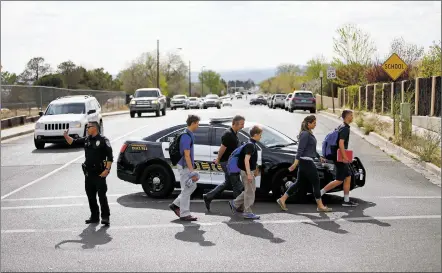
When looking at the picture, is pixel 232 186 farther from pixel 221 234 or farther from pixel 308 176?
pixel 221 234

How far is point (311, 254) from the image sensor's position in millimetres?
8109

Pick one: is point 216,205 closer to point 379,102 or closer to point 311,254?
point 311,254

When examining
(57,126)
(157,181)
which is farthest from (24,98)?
(157,181)

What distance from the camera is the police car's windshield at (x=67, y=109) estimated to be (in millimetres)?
24844

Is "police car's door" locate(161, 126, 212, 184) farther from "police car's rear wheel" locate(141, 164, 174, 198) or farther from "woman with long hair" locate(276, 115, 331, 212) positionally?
"woman with long hair" locate(276, 115, 331, 212)

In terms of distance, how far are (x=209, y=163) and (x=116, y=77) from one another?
133m

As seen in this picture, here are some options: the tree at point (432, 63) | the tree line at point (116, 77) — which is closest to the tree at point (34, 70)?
the tree line at point (116, 77)

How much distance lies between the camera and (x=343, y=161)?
36.4 ft

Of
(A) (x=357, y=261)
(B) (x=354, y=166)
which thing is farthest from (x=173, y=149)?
(B) (x=354, y=166)

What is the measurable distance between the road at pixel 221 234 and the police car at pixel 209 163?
360mm

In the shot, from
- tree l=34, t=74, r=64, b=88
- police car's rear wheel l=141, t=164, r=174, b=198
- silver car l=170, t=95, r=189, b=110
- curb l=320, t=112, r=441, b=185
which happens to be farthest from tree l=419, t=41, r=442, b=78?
tree l=34, t=74, r=64, b=88

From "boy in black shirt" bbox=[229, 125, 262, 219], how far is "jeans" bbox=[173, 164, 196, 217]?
836 mm

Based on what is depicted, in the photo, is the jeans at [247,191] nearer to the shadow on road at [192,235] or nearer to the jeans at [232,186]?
the jeans at [232,186]

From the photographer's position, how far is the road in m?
7.75
